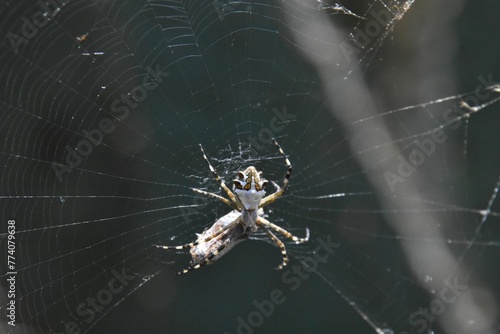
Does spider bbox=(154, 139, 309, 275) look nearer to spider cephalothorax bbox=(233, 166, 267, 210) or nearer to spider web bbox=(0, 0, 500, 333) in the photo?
spider cephalothorax bbox=(233, 166, 267, 210)

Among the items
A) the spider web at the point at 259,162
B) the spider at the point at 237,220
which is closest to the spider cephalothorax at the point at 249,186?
the spider at the point at 237,220

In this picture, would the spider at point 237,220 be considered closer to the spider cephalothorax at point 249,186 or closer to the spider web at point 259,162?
the spider cephalothorax at point 249,186

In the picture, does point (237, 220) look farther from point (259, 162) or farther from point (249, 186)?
point (259, 162)

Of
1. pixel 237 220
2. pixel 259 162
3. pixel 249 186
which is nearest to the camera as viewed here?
pixel 249 186

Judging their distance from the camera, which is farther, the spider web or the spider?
the spider web

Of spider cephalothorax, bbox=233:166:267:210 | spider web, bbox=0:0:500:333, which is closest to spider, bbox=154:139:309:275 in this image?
spider cephalothorax, bbox=233:166:267:210

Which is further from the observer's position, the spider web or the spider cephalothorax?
the spider web

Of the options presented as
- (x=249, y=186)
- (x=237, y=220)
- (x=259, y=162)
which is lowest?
(x=237, y=220)

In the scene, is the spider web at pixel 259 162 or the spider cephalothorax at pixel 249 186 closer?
the spider cephalothorax at pixel 249 186

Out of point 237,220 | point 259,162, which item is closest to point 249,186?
point 237,220
